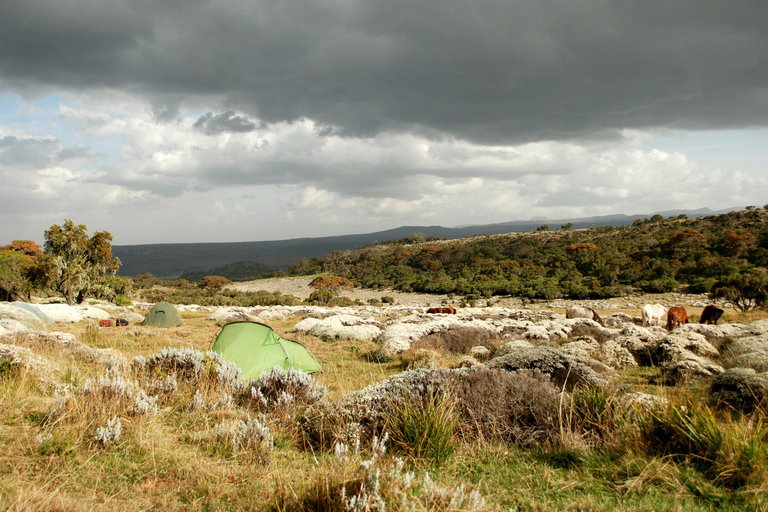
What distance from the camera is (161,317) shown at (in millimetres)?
17719

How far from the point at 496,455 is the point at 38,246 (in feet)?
161

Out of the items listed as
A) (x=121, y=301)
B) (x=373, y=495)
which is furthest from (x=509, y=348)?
(x=121, y=301)

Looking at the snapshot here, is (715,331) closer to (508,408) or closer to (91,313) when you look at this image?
(508,408)

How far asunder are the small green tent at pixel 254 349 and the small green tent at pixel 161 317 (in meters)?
9.91

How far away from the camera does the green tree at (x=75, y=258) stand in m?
26.4

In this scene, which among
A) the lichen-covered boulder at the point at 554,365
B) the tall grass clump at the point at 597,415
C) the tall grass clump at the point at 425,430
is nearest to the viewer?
the tall grass clump at the point at 425,430

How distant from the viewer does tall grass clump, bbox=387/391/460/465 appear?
13.0ft

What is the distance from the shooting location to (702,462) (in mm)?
3512

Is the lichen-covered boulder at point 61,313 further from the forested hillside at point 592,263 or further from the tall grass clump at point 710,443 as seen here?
the forested hillside at point 592,263

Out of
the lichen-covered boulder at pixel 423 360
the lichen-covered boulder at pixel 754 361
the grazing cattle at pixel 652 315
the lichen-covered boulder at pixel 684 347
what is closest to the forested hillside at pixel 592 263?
the grazing cattle at pixel 652 315

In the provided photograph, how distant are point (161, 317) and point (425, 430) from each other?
56.7 ft

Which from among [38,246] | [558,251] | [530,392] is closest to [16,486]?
[530,392]

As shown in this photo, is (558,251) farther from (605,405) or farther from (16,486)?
(16,486)

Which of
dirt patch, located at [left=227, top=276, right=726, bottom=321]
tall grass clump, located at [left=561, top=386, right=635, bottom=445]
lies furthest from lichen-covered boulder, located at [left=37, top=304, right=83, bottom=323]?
dirt patch, located at [left=227, top=276, right=726, bottom=321]
